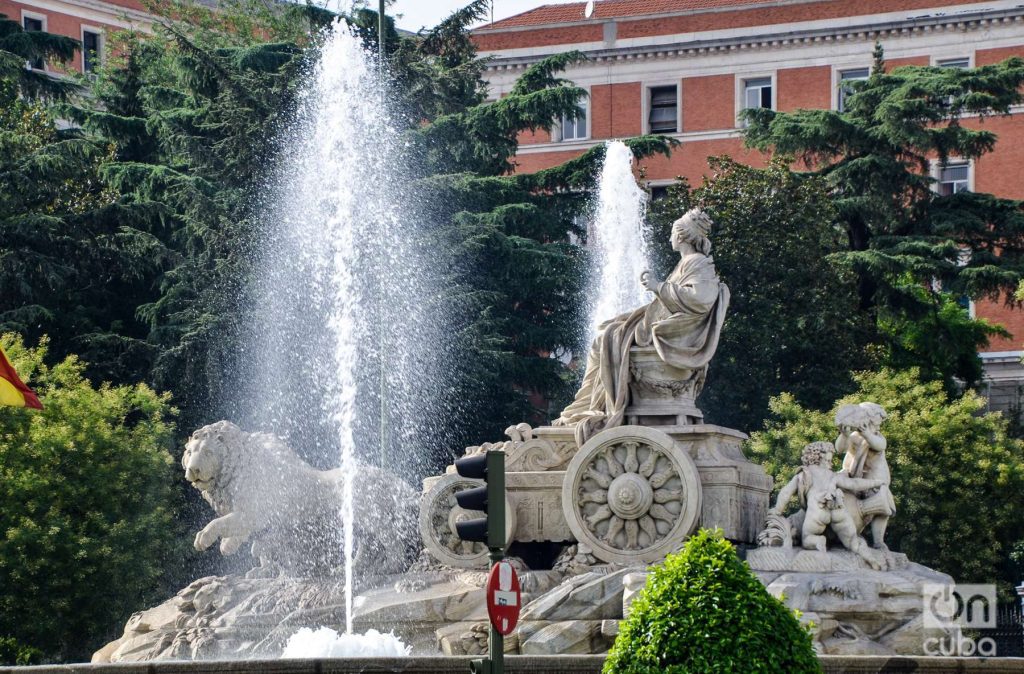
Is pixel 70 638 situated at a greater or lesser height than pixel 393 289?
lesser

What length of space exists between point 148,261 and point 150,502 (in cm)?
958

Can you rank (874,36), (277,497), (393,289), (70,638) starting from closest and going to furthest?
(277,497) < (70,638) < (393,289) < (874,36)

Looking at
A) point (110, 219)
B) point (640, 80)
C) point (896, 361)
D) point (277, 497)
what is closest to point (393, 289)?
point (110, 219)

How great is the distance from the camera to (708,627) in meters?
14.8

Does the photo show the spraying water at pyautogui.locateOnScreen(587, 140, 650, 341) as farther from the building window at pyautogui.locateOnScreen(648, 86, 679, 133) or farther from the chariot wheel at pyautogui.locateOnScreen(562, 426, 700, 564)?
the chariot wheel at pyautogui.locateOnScreen(562, 426, 700, 564)

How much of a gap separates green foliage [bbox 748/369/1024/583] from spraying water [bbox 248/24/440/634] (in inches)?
275

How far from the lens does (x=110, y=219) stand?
43.9 meters

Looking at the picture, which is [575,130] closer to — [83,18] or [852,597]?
[83,18]

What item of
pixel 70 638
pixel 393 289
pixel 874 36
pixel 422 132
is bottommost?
pixel 70 638

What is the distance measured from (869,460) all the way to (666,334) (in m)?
2.66

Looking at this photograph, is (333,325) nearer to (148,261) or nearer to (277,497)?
(148,261)

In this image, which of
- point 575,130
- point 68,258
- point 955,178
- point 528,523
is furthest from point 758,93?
point 528,523

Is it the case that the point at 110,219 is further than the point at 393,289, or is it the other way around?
the point at 110,219

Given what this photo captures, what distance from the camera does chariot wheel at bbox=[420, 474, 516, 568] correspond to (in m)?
23.3
